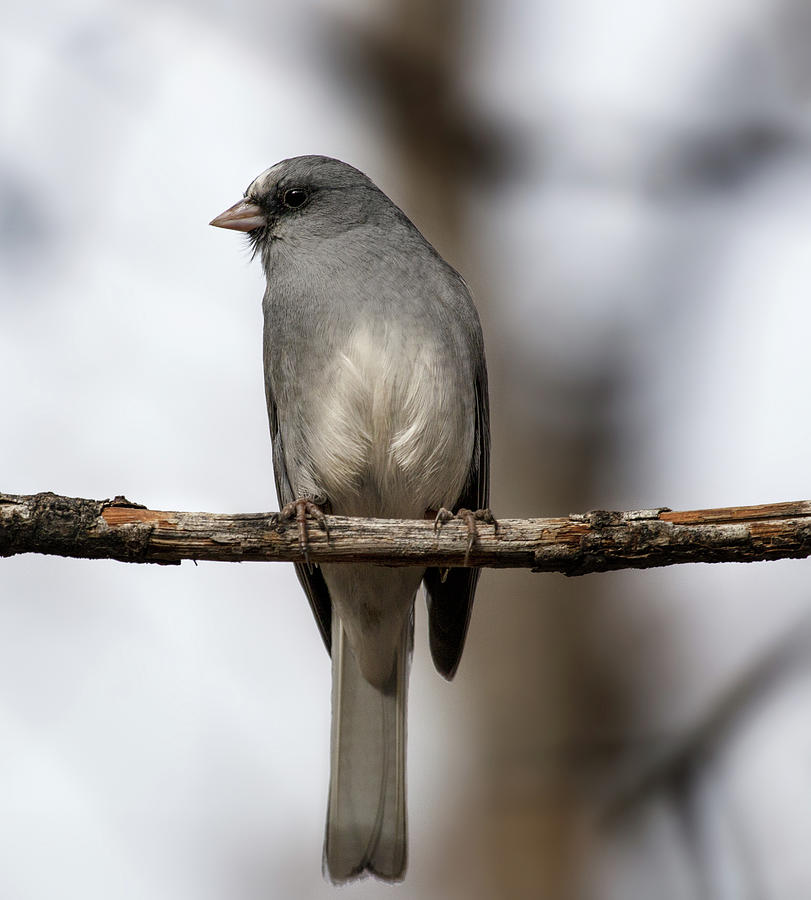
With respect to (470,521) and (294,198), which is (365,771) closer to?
(470,521)

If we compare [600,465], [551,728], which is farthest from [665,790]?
[600,465]

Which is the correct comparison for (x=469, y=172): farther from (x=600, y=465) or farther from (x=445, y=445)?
(x=445, y=445)

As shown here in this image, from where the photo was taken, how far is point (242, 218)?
3.93 metres

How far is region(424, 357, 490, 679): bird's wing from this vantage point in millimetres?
3662

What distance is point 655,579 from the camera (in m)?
4.39

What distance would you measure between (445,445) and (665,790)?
1.43 metres

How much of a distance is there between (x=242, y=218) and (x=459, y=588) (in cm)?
164

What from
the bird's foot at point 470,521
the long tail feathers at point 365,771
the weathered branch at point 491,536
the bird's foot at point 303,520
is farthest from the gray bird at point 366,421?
the weathered branch at point 491,536

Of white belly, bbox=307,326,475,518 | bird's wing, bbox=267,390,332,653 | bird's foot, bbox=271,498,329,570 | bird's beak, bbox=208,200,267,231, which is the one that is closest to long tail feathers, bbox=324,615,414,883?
bird's wing, bbox=267,390,332,653

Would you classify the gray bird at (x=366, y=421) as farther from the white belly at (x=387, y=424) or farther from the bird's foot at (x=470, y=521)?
the bird's foot at (x=470, y=521)

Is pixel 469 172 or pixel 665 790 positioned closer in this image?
pixel 665 790

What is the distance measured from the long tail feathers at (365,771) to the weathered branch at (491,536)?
1.19 metres

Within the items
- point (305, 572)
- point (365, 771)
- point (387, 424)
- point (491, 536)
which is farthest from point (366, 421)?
point (365, 771)

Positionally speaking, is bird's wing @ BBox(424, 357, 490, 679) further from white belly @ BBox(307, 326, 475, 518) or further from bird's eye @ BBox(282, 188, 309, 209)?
bird's eye @ BBox(282, 188, 309, 209)
